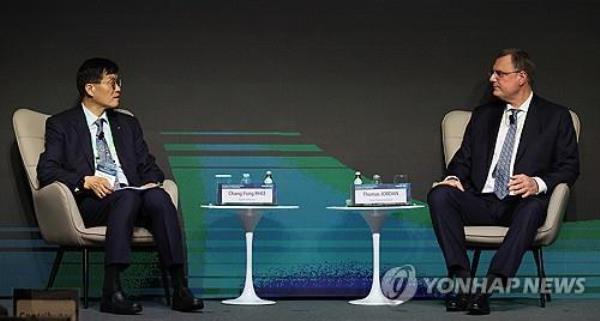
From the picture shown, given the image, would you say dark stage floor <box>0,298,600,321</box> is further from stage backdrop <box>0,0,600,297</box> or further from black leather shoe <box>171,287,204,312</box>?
stage backdrop <box>0,0,600,297</box>

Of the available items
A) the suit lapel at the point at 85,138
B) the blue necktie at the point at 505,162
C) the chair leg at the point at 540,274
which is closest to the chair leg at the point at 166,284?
the suit lapel at the point at 85,138

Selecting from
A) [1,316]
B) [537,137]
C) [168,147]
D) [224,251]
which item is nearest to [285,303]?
[224,251]

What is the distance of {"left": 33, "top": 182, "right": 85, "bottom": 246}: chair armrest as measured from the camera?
5.73 m

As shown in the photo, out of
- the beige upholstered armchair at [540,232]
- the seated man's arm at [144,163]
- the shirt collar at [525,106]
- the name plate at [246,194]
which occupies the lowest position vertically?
the beige upholstered armchair at [540,232]

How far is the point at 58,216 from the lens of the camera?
577 cm

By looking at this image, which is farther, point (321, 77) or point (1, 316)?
point (321, 77)

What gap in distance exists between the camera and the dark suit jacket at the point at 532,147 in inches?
236

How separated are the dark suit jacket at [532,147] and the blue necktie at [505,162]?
0.05m

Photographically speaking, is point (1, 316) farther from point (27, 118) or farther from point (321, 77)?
point (321, 77)

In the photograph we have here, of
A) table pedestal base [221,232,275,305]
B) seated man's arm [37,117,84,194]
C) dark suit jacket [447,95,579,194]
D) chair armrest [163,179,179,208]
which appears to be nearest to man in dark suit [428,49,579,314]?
dark suit jacket [447,95,579,194]

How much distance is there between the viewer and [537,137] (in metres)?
6.05

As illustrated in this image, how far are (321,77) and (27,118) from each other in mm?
1594

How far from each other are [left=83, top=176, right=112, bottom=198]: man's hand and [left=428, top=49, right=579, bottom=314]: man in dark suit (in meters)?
1.57

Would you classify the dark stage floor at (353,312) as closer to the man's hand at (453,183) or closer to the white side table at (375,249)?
the white side table at (375,249)
